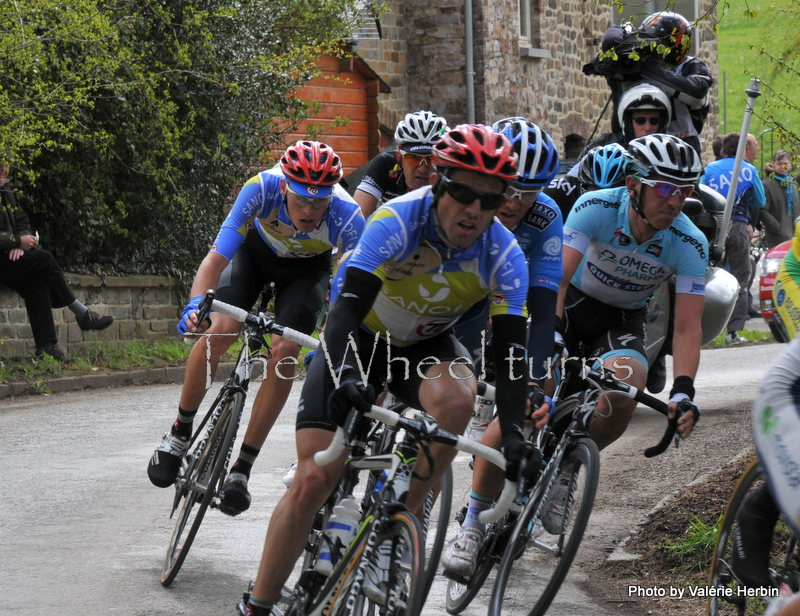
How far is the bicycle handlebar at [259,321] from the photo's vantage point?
17.0 ft

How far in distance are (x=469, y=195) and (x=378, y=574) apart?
140 cm

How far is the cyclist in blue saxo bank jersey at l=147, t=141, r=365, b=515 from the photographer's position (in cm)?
605

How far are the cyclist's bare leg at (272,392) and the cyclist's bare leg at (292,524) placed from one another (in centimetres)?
190

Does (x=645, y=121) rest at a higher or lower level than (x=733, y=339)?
higher

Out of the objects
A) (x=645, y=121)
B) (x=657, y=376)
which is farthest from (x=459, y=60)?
(x=657, y=376)

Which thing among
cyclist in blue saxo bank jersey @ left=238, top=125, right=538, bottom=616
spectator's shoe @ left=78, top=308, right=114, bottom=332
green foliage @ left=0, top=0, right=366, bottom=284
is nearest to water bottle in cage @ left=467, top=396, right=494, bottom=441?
cyclist in blue saxo bank jersey @ left=238, top=125, right=538, bottom=616

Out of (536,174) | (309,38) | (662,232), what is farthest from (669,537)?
(309,38)

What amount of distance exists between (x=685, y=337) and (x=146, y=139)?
1148cm

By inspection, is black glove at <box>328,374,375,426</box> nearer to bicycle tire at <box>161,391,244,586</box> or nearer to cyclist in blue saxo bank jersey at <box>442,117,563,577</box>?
cyclist in blue saxo bank jersey at <box>442,117,563,577</box>

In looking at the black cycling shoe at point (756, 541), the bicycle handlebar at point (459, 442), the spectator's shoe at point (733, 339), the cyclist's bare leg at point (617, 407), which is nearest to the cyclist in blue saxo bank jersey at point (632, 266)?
the cyclist's bare leg at point (617, 407)

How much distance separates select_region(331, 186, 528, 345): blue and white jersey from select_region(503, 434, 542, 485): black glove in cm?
71

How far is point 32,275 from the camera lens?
13.5 metres

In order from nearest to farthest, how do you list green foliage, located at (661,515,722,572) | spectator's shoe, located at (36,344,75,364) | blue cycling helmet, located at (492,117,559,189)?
1. blue cycling helmet, located at (492,117,559,189)
2. green foliage, located at (661,515,722,572)
3. spectator's shoe, located at (36,344,75,364)

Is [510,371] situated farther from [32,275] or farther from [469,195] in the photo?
[32,275]
